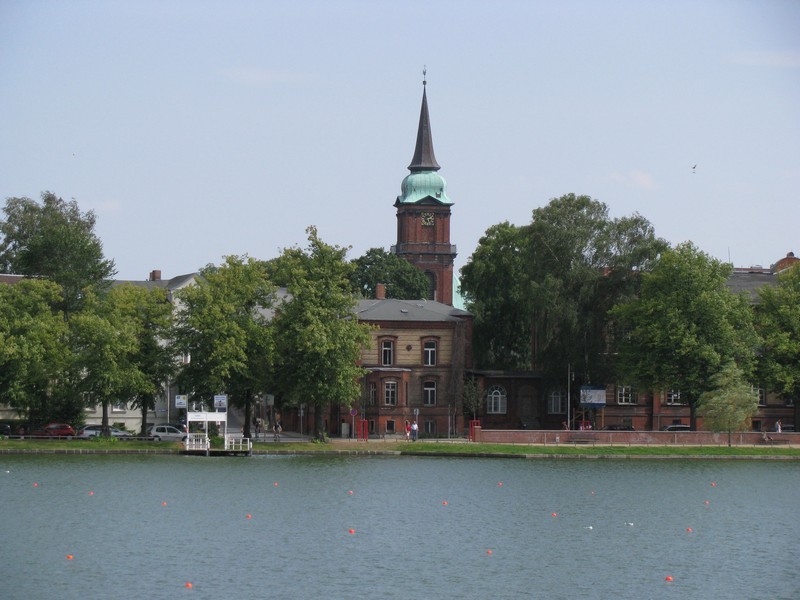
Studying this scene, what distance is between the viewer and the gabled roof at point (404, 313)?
103 m

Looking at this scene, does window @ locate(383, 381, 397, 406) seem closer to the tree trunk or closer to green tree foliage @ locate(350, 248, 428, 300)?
the tree trunk

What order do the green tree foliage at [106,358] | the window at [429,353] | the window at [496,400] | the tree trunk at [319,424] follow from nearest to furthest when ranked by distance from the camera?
the green tree foliage at [106,358] → the tree trunk at [319,424] → the window at [429,353] → the window at [496,400]

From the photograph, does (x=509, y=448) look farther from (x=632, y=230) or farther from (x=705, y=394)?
(x=632, y=230)

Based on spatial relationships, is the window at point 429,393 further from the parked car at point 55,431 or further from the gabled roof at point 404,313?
the parked car at point 55,431

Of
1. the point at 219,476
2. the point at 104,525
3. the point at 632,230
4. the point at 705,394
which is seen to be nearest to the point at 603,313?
the point at 632,230

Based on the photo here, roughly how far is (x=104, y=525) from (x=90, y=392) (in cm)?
3682

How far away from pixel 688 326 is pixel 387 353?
2241cm

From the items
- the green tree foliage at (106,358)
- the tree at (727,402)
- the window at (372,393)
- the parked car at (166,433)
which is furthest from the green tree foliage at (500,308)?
the green tree foliage at (106,358)

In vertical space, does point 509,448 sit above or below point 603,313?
below

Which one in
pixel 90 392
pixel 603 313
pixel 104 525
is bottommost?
pixel 104 525

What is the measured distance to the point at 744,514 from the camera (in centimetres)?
6025

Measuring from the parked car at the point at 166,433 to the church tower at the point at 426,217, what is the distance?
8157 cm

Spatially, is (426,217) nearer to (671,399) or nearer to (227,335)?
(671,399)

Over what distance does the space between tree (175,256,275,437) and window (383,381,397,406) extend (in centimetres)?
1262
